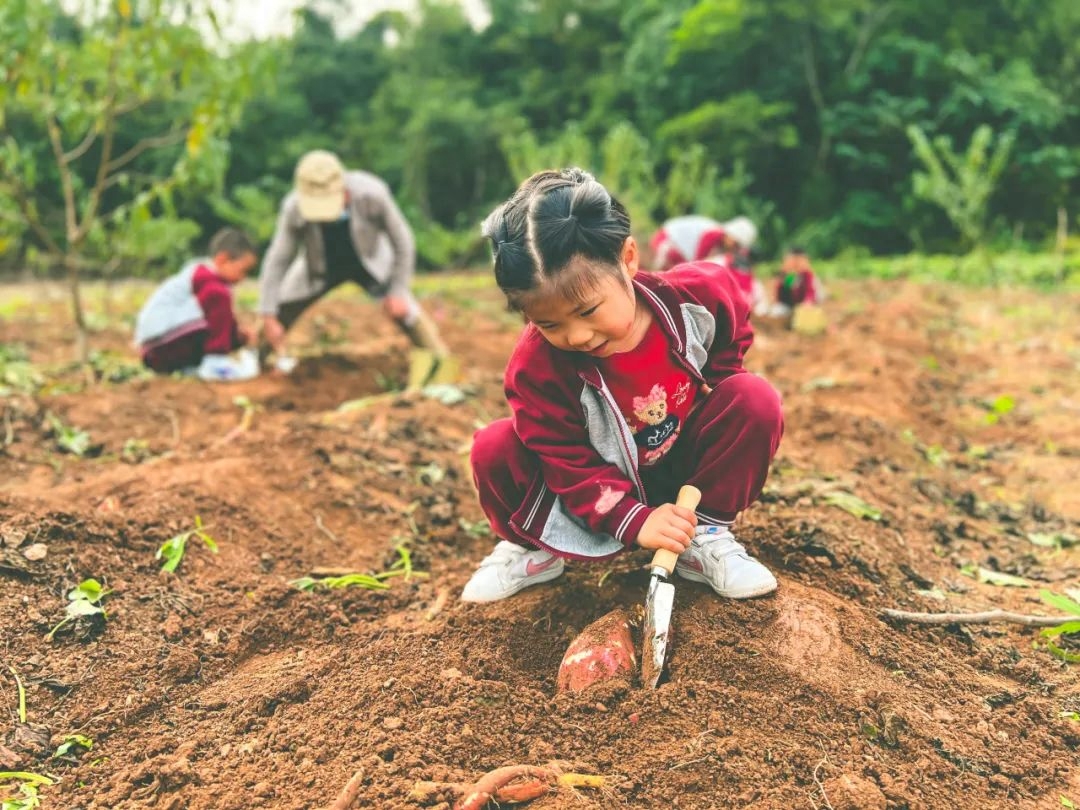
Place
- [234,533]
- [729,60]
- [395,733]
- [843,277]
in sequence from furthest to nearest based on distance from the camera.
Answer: [729,60], [843,277], [234,533], [395,733]

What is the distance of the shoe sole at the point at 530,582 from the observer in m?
2.33

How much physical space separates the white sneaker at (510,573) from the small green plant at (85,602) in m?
0.96

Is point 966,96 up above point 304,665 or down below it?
above

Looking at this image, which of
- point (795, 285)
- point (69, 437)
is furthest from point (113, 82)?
point (795, 285)

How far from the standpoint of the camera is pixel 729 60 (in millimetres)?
22234

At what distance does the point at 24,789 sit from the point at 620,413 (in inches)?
58.0

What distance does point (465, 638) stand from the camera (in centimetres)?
214

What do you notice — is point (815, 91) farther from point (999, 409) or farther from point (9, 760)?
point (9, 760)

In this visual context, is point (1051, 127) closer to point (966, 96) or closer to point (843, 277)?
point (966, 96)

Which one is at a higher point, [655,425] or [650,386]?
[650,386]

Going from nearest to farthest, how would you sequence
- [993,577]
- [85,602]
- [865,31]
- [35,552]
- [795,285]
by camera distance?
1. [85,602]
2. [35,552]
3. [993,577]
4. [795,285]
5. [865,31]

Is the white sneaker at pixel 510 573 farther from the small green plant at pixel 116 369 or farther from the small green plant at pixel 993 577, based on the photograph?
the small green plant at pixel 116 369

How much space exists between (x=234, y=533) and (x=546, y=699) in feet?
4.67

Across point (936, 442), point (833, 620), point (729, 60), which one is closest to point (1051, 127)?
point (729, 60)
